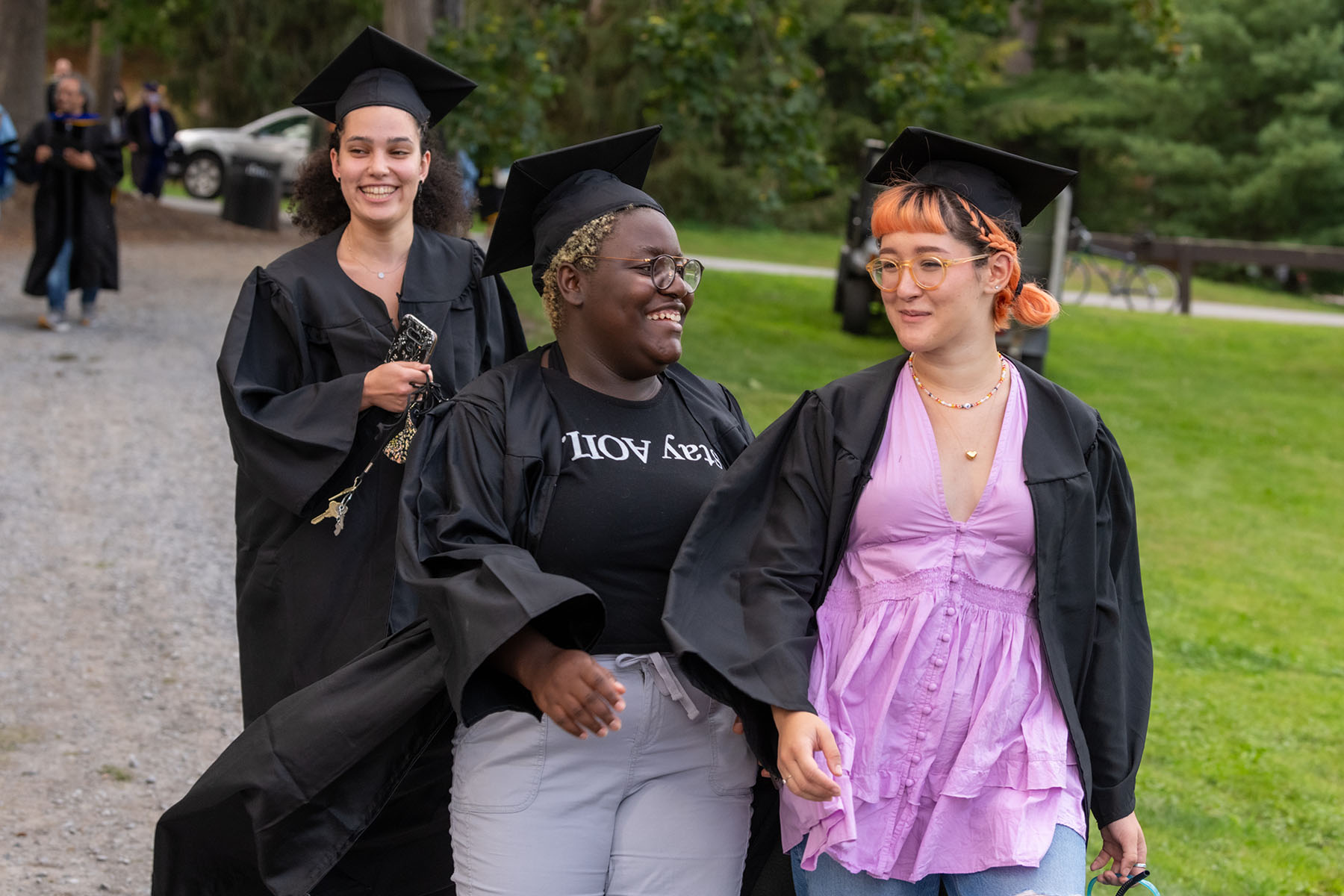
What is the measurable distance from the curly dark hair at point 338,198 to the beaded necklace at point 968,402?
1.87 metres

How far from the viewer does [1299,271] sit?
32781 mm

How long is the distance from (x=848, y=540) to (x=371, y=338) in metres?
1.61

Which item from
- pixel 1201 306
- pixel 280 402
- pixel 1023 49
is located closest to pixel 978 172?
pixel 280 402

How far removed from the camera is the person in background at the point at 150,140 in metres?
22.1

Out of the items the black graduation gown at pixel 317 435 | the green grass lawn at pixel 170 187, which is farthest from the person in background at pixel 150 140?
the black graduation gown at pixel 317 435

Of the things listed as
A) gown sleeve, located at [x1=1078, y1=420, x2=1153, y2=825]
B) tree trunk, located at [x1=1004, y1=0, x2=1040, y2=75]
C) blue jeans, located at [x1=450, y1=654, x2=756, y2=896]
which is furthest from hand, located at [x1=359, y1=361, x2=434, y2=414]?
tree trunk, located at [x1=1004, y1=0, x2=1040, y2=75]

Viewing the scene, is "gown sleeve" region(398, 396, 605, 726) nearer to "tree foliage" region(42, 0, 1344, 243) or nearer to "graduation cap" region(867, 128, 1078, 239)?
"graduation cap" region(867, 128, 1078, 239)

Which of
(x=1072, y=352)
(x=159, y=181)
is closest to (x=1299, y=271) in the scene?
(x=1072, y=352)

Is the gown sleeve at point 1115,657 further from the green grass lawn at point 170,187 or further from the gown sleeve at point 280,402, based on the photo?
the green grass lawn at point 170,187

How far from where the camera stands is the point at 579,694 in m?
2.46

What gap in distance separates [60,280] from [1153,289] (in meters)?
17.4

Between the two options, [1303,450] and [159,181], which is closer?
[1303,450]

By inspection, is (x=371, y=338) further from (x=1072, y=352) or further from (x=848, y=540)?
(x=1072, y=352)

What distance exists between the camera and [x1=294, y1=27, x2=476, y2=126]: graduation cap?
3910mm
